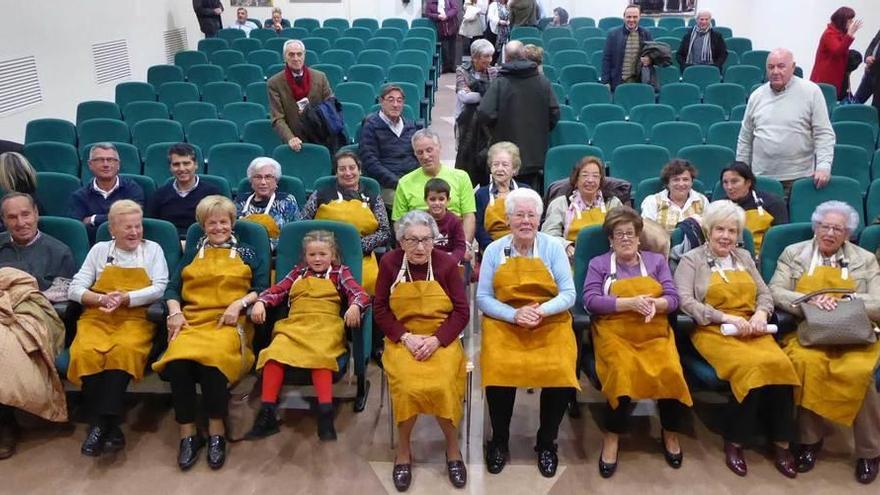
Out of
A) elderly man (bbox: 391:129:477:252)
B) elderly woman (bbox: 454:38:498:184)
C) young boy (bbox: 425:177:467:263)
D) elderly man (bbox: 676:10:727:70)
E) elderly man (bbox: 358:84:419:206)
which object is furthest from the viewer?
elderly man (bbox: 676:10:727:70)

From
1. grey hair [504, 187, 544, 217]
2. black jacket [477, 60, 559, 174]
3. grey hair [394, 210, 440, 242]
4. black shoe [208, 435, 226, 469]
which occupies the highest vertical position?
black jacket [477, 60, 559, 174]

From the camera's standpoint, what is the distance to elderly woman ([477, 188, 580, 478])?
8.98 feet

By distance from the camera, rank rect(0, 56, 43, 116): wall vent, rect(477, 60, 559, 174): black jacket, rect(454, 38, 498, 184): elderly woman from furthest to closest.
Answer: rect(0, 56, 43, 116): wall vent < rect(454, 38, 498, 184): elderly woman < rect(477, 60, 559, 174): black jacket

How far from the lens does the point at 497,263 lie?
9.79 feet

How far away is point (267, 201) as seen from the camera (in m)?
3.78

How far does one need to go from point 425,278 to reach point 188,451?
1.24 m

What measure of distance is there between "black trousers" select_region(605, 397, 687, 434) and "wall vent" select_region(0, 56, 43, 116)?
19.4 ft

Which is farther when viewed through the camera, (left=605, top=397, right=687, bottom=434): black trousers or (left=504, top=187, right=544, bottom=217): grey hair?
(left=504, top=187, right=544, bottom=217): grey hair

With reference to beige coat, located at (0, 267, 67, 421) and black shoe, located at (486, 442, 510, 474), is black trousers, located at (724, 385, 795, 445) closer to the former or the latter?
black shoe, located at (486, 442, 510, 474)

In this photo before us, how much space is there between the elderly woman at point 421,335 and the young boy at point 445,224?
47cm

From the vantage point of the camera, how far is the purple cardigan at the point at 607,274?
2.86m

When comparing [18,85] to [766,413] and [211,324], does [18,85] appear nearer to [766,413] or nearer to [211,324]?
[211,324]

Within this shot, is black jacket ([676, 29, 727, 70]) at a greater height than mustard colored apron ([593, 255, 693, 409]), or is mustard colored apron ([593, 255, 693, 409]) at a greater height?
black jacket ([676, 29, 727, 70])

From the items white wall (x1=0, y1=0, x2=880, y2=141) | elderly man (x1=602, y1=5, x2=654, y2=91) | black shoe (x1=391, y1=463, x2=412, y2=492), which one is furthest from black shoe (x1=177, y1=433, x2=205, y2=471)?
elderly man (x1=602, y1=5, x2=654, y2=91)
